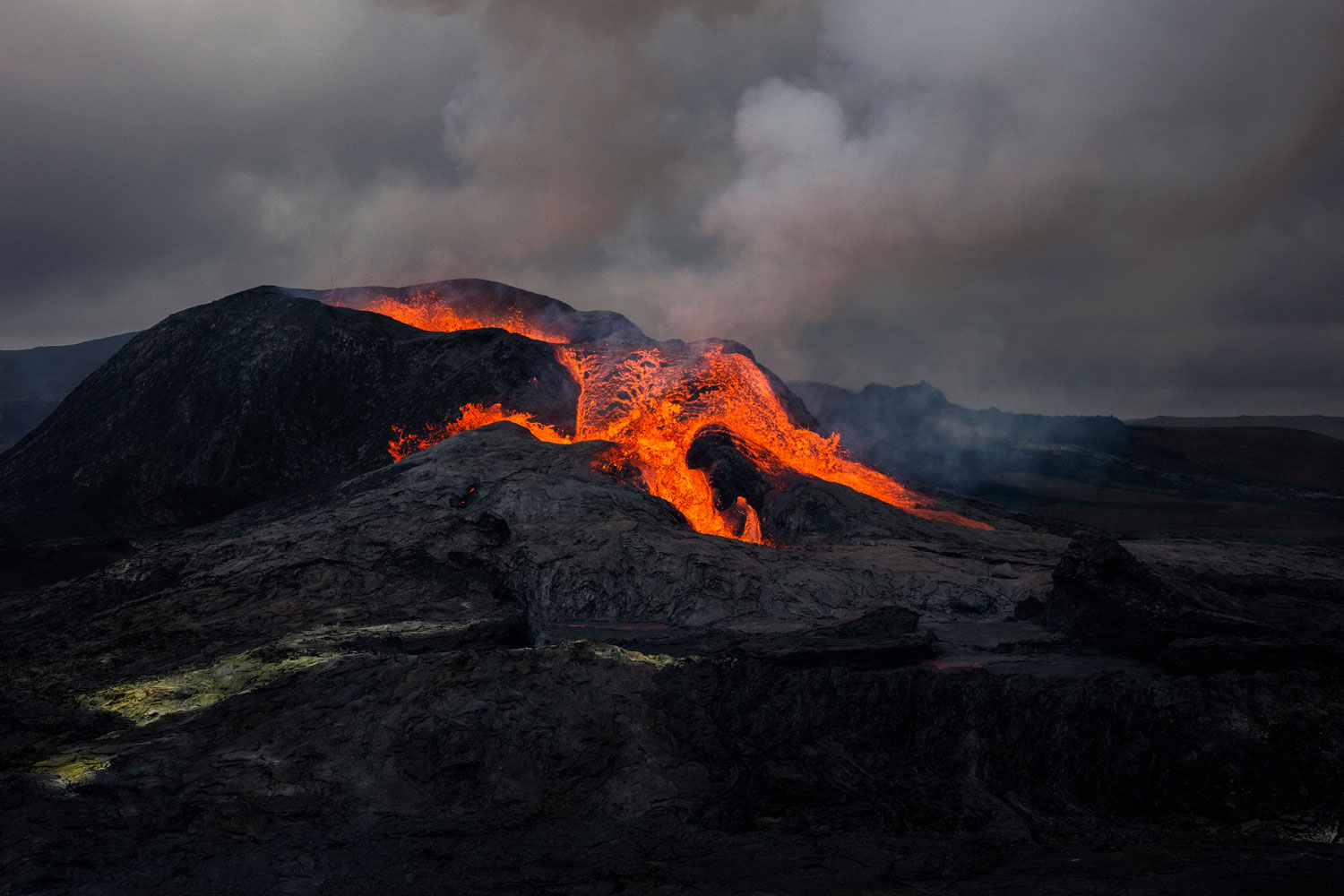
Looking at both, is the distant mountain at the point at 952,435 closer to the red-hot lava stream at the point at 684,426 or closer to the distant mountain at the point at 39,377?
the red-hot lava stream at the point at 684,426

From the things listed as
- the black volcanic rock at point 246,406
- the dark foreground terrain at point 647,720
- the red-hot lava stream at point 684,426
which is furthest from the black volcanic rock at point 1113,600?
the black volcanic rock at point 246,406

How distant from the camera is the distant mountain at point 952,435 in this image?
47938 mm

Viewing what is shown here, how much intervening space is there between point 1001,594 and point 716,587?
4617 millimetres

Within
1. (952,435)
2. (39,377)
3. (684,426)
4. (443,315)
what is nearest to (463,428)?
(684,426)

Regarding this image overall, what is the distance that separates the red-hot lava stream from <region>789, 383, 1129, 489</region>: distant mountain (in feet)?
62.9

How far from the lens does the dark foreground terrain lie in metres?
6.06

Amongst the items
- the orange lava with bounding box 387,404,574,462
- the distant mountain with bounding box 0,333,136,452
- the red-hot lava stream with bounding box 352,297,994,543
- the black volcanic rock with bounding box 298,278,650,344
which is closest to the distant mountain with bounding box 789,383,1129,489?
the black volcanic rock with bounding box 298,278,650,344

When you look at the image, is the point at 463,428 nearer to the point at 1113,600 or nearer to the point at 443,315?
the point at 443,315

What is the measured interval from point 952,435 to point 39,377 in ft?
194

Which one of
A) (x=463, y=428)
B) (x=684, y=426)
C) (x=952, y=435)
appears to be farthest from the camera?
(x=952, y=435)

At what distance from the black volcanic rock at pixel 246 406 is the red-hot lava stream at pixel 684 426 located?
0.71 metres

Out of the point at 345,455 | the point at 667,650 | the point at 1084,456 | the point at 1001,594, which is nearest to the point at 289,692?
the point at 667,650

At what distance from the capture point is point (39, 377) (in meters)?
60.4

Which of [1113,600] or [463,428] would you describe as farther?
[463,428]
